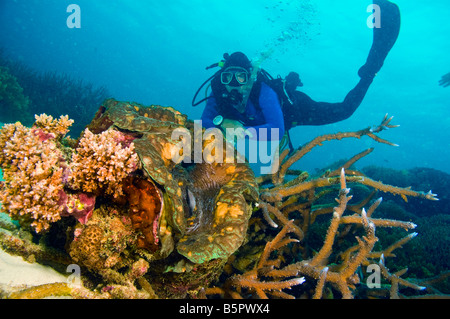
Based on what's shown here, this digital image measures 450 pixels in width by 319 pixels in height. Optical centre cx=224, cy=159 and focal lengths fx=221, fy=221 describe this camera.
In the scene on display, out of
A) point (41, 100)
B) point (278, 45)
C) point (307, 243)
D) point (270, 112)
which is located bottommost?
point (307, 243)

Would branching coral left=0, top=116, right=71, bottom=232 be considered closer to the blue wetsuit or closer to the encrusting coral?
the encrusting coral

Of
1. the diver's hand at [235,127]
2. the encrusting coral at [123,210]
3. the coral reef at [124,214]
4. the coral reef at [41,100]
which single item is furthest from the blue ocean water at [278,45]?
the coral reef at [124,214]

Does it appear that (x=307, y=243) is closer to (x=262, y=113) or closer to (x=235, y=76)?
(x=262, y=113)

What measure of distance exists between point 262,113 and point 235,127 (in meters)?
0.96

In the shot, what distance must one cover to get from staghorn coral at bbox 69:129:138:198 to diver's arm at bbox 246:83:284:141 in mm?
3789

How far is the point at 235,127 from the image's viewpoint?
512cm

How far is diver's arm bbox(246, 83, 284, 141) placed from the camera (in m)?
5.18

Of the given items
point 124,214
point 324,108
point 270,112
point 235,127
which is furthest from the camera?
point 324,108

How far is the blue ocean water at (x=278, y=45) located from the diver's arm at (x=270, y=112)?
13.5 feet

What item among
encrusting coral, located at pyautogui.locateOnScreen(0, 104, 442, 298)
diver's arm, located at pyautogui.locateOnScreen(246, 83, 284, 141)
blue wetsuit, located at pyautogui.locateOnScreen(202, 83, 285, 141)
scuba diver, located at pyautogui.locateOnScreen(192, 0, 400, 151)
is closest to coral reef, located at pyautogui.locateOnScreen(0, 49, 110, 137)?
blue wetsuit, located at pyautogui.locateOnScreen(202, 83, 285, 141)

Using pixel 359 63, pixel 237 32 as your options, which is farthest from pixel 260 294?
pixel 237 32

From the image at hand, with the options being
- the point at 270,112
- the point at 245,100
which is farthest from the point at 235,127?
the point at 270,112

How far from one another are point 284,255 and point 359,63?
4224 centimetres

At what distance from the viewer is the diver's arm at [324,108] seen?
748cm
